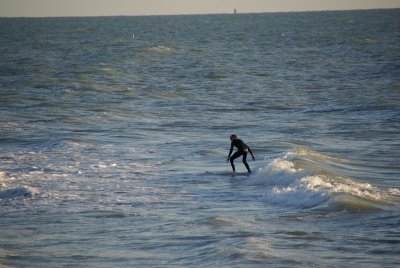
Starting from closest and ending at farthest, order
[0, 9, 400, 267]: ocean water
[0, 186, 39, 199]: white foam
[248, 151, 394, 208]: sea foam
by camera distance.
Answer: [0, 9, 400, 267]: ocean water, [248, 151, 394, 208]: sea foam, [0, 186, 39, 199]: white foam

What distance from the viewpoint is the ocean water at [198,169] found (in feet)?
43.9

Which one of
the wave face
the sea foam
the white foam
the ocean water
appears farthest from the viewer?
the white foam

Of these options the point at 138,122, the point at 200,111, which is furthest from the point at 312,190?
the point at 200,111

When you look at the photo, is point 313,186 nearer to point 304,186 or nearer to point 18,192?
point 304,186

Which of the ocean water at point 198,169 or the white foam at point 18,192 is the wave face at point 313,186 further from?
the white foam at point 18,192

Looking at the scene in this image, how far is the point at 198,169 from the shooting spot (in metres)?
21.5

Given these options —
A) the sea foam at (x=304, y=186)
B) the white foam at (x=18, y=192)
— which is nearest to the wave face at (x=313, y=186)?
the sea foam at (x=304, y=186)

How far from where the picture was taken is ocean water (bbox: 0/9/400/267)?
13.4 m

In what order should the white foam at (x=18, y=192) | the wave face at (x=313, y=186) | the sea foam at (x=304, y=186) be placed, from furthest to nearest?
the white foam at (x=18, y=192)
the sea foam at (x=304, y=186)
the wave face at (x=313, y=186)

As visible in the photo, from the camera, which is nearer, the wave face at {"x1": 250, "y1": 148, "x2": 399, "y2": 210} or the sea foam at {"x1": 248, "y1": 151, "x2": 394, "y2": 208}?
the wave face at {"x1": 250, "y1": 148, "x2": 399, "y2": 210}

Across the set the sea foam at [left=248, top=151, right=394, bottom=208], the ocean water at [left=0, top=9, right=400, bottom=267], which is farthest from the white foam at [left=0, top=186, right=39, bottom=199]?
the sea foam at [left=248, top=151, right=394, bottom=208]

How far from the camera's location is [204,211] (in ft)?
53.1

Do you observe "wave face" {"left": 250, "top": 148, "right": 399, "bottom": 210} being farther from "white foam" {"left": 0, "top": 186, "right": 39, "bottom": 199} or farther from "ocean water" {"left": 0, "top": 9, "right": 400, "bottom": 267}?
"white foam" {"left": 0, "top": 186, "right": 39, "bottom": 199}

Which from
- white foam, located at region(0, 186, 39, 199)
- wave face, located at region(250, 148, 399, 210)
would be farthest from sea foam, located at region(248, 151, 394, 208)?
white foam, located at region(0, 186, 39, 199)
